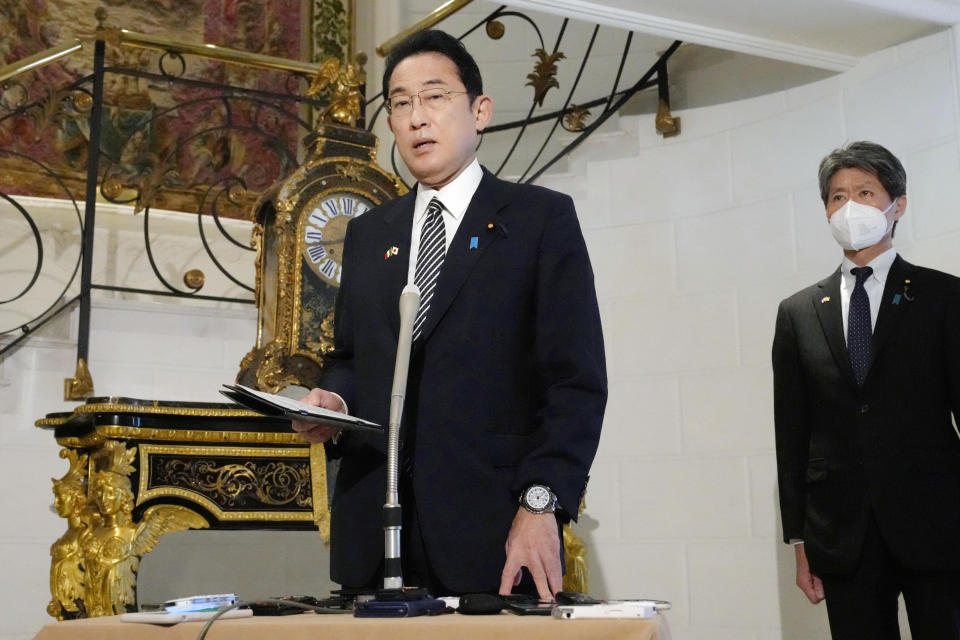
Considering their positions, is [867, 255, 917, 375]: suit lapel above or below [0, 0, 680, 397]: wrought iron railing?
below

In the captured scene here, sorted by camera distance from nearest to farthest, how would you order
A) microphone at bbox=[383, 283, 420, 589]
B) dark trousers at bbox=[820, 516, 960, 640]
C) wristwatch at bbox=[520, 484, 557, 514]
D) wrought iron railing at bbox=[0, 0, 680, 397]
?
microphone at bbox=[383, 283, 420, 589]
wristwatch at bbox=[520, 484, 557, 514]
dark trousers at bbox=[820, 516, 960, 640]
wrought iron railing at bbox=[0, 0, 680, 397]

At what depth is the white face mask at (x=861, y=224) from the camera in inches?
Result: 115

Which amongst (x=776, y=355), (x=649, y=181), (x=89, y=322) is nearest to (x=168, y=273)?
(x=89, y=322)

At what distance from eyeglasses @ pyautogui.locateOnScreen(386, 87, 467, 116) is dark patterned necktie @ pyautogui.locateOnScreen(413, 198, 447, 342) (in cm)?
15

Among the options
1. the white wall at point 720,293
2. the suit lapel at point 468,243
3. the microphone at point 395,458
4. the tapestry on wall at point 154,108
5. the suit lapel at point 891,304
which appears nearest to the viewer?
the microphone at point 395,458

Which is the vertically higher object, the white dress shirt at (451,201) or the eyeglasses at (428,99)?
the eyeglasses at (428,99)

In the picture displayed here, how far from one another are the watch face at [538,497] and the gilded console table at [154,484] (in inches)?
60.9

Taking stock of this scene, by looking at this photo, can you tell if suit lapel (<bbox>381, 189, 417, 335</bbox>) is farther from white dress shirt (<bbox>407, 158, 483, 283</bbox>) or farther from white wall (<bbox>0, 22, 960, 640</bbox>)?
white wall (<bbox>0, 22, 960, 640</bbox>)

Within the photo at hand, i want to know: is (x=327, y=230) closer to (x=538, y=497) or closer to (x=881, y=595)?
(x=881, y=595)

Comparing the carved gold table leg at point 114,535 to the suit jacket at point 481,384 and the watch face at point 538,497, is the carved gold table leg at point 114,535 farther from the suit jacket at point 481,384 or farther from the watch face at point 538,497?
the watch face at point 538,497

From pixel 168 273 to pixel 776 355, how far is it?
2.88 meters

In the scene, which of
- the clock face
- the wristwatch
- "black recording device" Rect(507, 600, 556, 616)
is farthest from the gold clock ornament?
"black recording device" Rect(507, 600, 556, 616)

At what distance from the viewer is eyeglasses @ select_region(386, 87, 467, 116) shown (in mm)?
1769

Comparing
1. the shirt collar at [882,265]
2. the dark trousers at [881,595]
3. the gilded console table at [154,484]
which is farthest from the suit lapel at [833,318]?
the gilded console table at [154,484]
